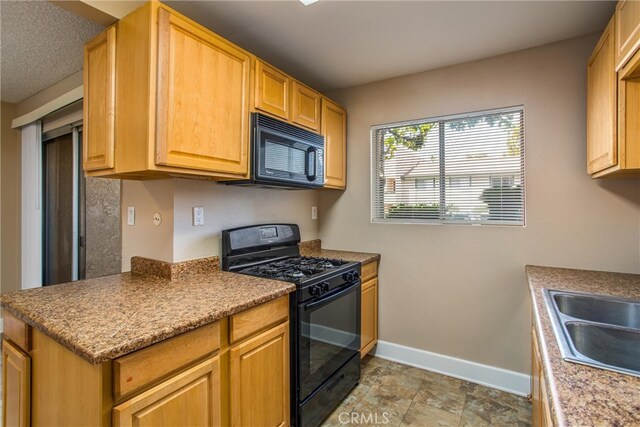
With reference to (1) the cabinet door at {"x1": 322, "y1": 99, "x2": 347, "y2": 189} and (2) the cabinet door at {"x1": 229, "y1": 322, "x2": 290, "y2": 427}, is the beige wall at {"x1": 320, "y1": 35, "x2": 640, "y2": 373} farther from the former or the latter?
(2) the cabinet door at {"x1": 229, "y1": 322, "x2": 290, "y2": 427}

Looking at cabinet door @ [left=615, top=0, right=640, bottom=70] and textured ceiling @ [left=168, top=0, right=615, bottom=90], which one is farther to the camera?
textured ceiling @ [left=168, top=0, right=615, bottom=90]

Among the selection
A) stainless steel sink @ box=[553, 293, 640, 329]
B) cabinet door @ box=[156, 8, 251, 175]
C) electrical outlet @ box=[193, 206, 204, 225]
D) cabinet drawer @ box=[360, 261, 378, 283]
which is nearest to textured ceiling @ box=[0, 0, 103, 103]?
cabinet door @ box=[156, 8, 251, 175]

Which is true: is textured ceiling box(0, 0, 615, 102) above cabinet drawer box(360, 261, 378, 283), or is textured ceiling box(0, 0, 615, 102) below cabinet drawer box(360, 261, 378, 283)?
above

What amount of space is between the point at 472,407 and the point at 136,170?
2.45 metres

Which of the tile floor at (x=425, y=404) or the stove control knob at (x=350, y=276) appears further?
the stove control knob at (x=350, y=276)

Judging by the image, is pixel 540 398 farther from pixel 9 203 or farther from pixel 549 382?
pixel 9 203

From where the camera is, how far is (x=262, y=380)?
156 cm

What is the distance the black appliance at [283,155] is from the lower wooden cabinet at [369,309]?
85 cm

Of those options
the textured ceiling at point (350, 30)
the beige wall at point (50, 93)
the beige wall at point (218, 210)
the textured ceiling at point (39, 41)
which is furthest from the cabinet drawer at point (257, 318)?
the beige wall at point (50, 93)

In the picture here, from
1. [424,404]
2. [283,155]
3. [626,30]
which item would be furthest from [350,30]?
[424,404]

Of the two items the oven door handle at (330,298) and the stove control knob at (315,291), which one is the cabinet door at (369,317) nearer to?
the oven door handle at (330,298)

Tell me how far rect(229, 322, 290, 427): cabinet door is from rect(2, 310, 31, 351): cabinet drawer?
0.82m

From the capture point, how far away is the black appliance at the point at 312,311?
1.76 m

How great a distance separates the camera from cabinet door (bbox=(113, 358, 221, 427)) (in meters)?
1.04
